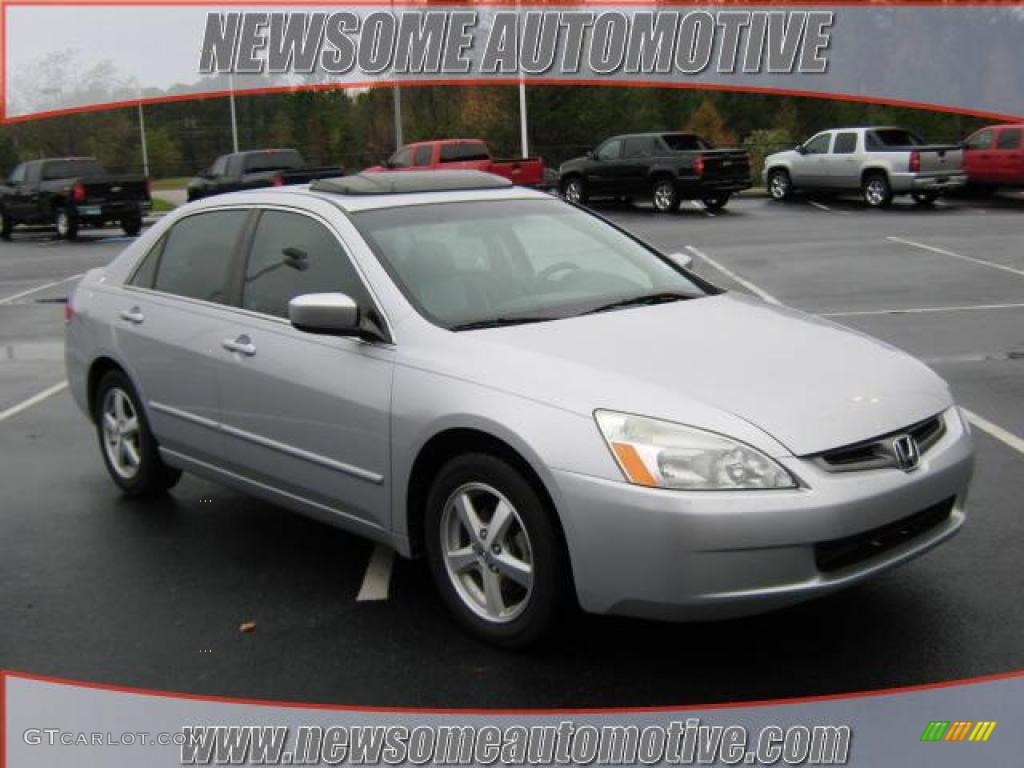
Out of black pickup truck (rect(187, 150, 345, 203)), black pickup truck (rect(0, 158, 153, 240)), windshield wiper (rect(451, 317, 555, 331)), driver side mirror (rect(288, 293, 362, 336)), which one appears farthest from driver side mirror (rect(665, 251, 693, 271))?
black pickup truck (rect(187, 150, 345, 203))

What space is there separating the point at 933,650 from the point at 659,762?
1.15m

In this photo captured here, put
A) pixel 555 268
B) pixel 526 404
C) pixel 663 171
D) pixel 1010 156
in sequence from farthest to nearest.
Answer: pixel 663 171, pixel 1010 156, pixel 555 268, pixel 526 404

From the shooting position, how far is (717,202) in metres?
29.8

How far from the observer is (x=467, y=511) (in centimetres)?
441

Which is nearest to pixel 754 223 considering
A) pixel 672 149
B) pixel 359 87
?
pixel 672 149

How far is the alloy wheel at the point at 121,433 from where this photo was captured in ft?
21.2

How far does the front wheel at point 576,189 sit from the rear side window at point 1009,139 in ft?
31.5

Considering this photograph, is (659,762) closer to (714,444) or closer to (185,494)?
(714,444)

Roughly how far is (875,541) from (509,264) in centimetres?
192

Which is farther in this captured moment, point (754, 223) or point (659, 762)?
point (754, 223)

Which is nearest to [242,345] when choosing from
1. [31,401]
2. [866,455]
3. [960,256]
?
[866,455]

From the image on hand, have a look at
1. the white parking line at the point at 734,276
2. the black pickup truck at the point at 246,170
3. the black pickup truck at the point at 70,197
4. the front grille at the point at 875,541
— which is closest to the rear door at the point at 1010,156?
the white parking line at the point at 734,276

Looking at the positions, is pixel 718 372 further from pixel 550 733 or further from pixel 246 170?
pixel 246 170

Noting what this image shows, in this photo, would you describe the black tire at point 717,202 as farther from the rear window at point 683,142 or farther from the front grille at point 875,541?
the front grille at point 875,541
